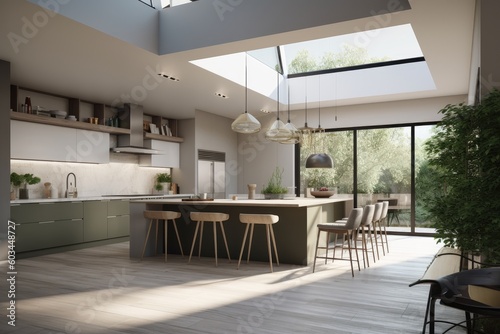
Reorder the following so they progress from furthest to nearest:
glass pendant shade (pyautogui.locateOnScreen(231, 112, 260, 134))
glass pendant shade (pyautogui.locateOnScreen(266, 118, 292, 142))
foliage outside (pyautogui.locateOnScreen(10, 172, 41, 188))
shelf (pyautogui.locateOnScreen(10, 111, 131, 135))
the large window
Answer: the large window
foliage outside (pyautogui.locateOnScreen(10, 172, 41, 188))
glass pendant shade (pyautogui.locateOnScreen(266, 118, 292, 142))
shelf (pyautogui.locateOnScreen(10, 111, 131, 135))
glass pendant shade (pyautogui.locateOnScreen(231, 112, 260, 134))

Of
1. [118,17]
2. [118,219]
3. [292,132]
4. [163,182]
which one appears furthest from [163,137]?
[118,17]

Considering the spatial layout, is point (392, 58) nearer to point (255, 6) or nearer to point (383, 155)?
Result: point (383, 155)

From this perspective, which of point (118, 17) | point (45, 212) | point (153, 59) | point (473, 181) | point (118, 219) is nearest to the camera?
point (473, 181)

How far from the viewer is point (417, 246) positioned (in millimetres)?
7250

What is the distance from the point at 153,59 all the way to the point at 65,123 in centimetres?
246

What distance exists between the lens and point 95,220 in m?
7.32

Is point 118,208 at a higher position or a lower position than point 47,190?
lower

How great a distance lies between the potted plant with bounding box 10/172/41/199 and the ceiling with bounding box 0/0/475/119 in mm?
1535

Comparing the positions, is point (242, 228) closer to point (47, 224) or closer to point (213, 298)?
point (213, 298)

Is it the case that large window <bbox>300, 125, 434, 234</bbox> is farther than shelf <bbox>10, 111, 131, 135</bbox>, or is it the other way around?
large window <bbox>300, 125, 434, 234</bbox>

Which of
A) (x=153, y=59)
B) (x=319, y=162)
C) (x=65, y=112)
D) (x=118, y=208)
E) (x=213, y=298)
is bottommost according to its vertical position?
(x=213, y=298)

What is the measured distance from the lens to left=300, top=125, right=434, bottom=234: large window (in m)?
8.73

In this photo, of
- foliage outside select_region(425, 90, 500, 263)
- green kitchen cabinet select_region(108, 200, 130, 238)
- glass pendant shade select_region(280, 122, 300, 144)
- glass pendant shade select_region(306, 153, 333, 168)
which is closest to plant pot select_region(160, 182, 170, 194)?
green kitchen cabinet select_region(108, 200, 130, 238)

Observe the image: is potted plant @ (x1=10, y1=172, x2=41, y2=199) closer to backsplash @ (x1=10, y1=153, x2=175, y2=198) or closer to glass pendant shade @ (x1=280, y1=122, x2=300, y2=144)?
backsplash @ (x1=10, y1=153, x2=175, y2=198)
